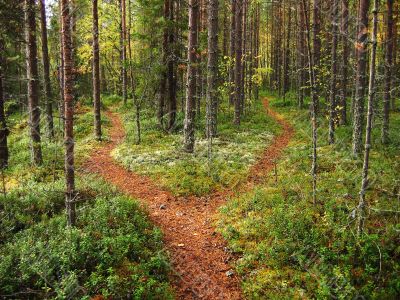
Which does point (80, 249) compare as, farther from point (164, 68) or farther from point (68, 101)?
point (164, 68)

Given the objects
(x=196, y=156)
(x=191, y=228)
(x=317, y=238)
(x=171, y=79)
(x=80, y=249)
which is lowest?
(x=191, y=228)

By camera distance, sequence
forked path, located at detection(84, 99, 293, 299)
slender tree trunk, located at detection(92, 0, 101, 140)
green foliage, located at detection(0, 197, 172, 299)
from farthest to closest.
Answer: slender tree trunk, located at detection(92, 0, 101, 140), forked path, located at detection(84, 99, 293, 299), green foliage, located at detection(0, 197, 172, 299)

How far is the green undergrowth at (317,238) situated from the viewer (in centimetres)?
692

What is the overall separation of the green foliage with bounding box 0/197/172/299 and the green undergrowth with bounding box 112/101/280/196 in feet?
14.1

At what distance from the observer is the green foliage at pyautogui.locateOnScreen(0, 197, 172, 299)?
623 centimetres

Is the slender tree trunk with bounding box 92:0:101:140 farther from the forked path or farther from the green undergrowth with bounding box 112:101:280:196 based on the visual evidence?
the forked path

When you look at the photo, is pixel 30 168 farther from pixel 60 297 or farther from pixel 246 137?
pixel 246 137

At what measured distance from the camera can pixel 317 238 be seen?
26.5ft

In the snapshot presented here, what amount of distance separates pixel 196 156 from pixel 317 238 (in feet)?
28.1

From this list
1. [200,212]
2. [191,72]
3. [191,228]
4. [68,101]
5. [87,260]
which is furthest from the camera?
[191,72]

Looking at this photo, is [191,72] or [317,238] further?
[191,72]

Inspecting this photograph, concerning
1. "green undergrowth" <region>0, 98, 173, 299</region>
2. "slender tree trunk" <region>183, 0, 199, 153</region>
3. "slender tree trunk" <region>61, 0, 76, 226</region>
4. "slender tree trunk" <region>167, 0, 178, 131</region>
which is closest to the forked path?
"green undergrowth" <region>0, 98, 173, 299</region>

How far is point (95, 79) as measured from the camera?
65.4 ft

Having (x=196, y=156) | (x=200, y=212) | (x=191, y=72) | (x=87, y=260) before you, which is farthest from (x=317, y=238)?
(x=191, y=72)
